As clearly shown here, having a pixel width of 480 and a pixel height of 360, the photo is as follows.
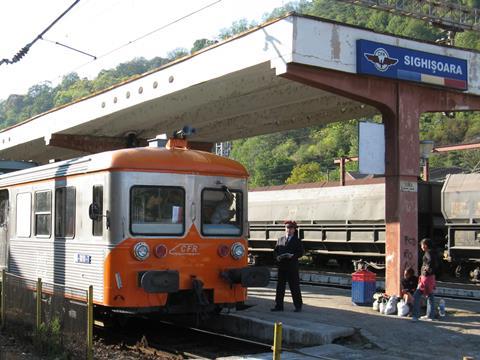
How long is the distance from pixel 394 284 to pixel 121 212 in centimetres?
594

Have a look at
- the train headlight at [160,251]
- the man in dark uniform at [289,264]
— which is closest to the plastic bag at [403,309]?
the man in dark uniform at [289,264]

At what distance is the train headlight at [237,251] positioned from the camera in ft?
32.6

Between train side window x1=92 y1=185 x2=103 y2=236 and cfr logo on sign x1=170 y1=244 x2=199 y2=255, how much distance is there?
3.58ft

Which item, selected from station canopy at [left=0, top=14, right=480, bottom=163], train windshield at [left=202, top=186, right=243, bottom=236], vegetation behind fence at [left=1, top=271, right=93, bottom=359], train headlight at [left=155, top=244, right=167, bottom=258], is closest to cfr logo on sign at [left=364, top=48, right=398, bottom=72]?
station canopy at [left=0, top=14, right=480, bottom=163]

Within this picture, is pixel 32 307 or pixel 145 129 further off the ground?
pixel 145 129

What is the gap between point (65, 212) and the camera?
1039 centimetres

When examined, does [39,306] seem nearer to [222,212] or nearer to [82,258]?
[82,258]

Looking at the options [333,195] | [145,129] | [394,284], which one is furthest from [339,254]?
[394,284]

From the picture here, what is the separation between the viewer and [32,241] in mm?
11625

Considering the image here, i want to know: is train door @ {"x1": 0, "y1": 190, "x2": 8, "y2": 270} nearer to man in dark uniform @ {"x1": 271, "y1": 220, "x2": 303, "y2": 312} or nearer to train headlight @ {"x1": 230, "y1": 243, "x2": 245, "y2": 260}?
train headlight @ {"x1": 230, "y1": 243, "x2": 245, "y2": 260}

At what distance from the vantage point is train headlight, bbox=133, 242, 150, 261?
29.6ft

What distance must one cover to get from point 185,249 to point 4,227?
5.32 m

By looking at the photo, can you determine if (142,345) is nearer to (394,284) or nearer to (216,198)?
(216,198)

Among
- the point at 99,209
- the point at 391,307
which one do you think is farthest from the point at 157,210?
the point at 391,307
